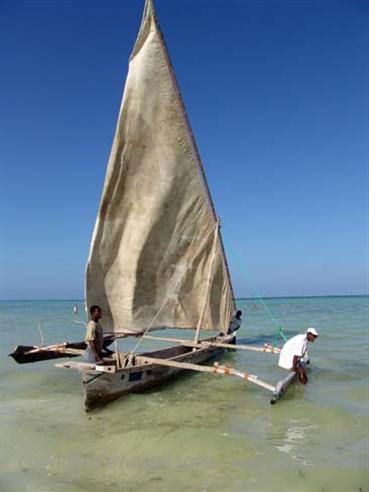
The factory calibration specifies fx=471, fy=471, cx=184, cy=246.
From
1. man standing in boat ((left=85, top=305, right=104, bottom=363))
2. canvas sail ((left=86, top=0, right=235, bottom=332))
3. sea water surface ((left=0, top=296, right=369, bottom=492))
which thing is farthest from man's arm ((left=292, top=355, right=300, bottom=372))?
man standing in boat ((left=85, top=305, right=104, bottom=363))

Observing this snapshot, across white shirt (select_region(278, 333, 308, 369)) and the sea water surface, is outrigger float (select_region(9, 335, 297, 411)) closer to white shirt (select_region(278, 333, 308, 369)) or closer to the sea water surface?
the sea water surface

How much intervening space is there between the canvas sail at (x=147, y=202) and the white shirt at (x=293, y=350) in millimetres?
2458

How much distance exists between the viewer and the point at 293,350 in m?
11.1

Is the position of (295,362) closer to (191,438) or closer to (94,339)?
(191,438)

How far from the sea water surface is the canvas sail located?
2417mm

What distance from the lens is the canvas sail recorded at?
1197 centimetres

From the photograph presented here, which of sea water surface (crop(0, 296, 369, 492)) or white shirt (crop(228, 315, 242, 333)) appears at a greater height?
white shirt (crop(228, 315, 242, 333))

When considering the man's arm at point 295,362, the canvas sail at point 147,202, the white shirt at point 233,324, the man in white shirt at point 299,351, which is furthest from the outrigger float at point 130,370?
the white shirt at point 233,324

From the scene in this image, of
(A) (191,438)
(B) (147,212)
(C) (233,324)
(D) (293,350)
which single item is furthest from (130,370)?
(C) (233,324)

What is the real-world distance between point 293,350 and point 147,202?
515 cm

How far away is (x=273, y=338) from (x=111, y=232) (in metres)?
13.7

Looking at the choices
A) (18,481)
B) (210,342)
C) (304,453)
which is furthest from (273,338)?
(18,481)

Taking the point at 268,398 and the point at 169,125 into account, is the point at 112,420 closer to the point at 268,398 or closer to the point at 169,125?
the point at 268,398

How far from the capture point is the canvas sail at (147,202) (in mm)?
11969
